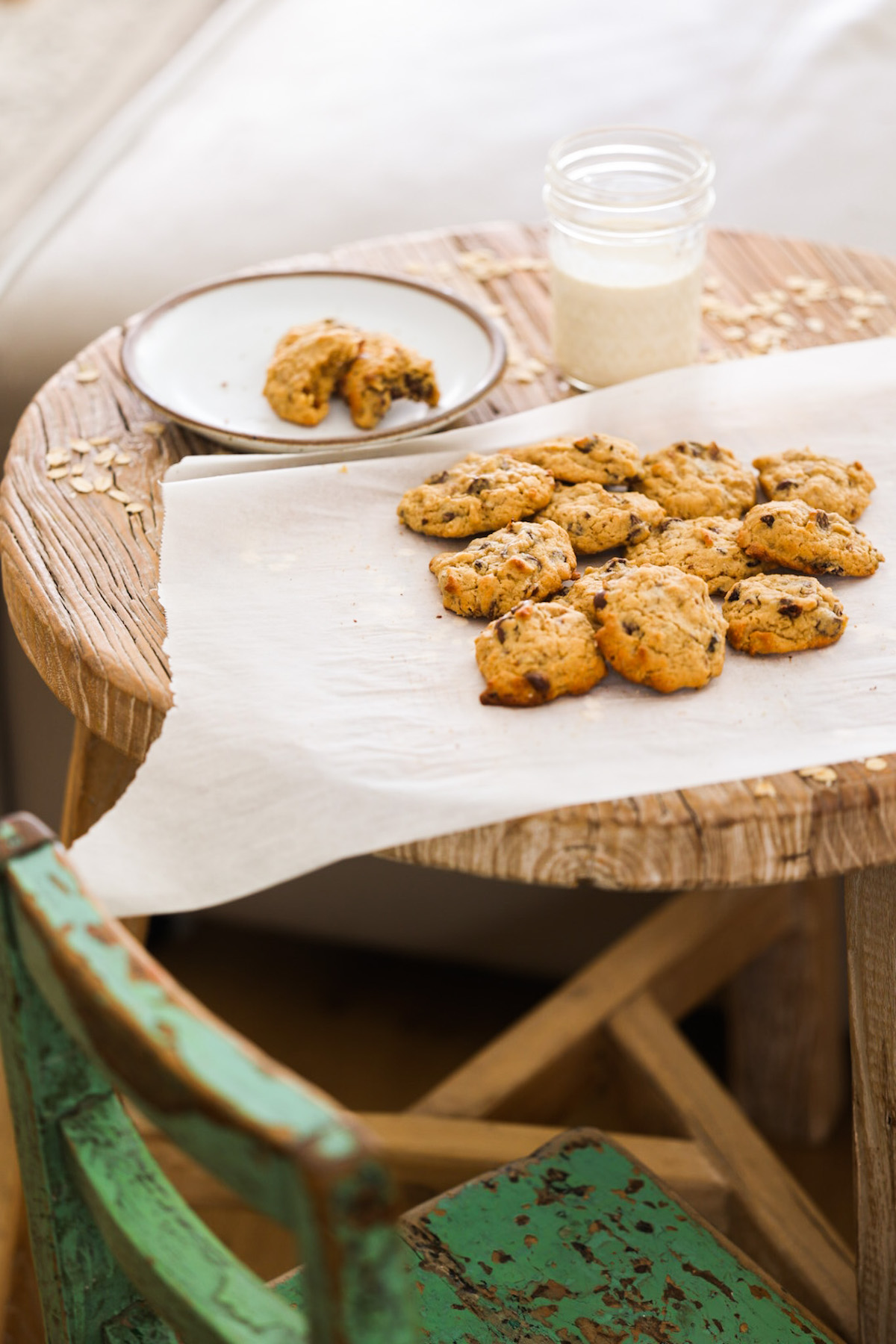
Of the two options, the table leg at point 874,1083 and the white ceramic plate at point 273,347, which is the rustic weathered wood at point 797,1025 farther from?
the white ceramic plate at point 273,347

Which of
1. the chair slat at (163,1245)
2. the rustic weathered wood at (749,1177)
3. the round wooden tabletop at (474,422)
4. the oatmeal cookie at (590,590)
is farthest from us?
the rustic weathered wood at (749,1177)

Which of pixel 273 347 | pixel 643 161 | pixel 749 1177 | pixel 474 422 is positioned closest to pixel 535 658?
pixel 474 422

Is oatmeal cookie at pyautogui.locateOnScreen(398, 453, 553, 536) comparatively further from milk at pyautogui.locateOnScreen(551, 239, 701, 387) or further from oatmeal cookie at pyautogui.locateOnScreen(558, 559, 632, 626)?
milk at pyautogui.locateOnScreen(551, 239, 701, 387)

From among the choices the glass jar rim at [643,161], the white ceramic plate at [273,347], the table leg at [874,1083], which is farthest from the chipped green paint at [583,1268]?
the glass jar rim at [643,161]

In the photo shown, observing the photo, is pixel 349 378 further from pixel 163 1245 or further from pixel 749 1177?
pixel 749 1177

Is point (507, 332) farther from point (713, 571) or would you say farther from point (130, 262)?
point (130, 262)
